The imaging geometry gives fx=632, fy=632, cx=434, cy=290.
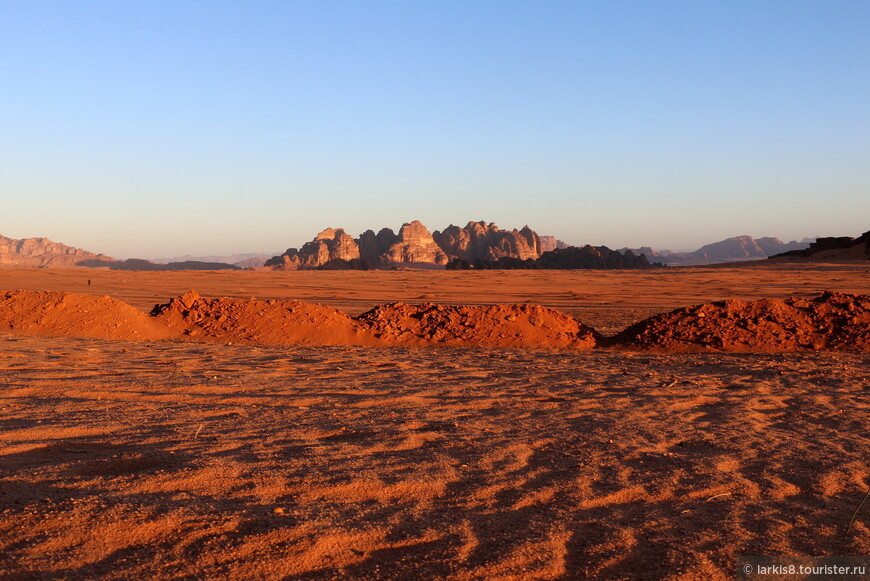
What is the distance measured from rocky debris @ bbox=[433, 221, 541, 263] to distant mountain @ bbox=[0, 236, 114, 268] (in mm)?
59396

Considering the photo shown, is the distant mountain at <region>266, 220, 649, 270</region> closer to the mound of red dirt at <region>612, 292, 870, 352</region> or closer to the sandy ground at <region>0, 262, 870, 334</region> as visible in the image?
the sandy ground at <region>0, 262, 870, 334</region>

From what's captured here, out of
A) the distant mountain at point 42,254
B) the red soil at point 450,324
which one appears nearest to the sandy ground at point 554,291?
the red soil at point 450,324

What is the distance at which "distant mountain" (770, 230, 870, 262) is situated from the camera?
47969 mm

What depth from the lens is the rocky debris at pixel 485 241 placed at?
298 feet

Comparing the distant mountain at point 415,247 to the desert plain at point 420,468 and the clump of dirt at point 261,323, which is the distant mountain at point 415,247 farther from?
the desert plain at point 420,468

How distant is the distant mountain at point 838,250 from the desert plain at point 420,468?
47613mm

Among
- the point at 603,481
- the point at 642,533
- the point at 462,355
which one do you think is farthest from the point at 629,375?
the point at 642,533

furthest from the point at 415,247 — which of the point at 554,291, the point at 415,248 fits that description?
the point at 554,291

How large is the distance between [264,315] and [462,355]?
15.5 feet

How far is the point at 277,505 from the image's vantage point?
3689 millimetres

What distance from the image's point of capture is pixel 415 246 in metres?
88.1

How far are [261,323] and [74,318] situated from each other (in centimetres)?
401

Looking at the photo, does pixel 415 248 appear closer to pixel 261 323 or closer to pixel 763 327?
pixel 261 323

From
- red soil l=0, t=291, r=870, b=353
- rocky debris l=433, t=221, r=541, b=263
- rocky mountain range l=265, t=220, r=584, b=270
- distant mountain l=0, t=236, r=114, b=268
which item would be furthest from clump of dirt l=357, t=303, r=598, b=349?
distant mountain l=0, t=236, r=114, b=268
